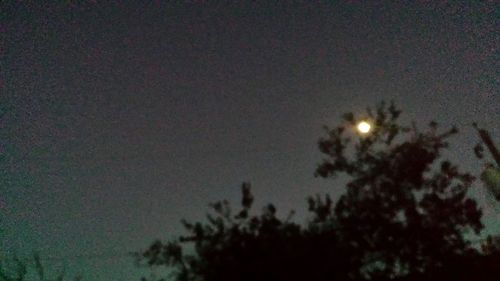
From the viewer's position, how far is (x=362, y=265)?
20938 millimetres

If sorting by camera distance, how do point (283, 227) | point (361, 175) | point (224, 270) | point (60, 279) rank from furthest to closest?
point (60, 279) → point (361, 175) → point (283, 227) → point (224, 270)

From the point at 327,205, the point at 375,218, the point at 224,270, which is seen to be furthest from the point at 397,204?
the point at 224,270

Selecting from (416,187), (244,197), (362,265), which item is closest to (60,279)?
(244,197)

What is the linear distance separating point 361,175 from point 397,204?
211 cm

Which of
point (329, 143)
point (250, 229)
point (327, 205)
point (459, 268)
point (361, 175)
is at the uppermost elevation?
point (329, 143)

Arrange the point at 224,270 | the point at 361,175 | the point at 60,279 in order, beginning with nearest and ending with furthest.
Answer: the point at 224,270 < the point at 361,175 < the point at 60,279

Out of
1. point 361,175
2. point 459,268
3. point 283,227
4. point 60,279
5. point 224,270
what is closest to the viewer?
point 224,270

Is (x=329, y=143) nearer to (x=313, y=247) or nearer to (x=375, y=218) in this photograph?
(x=375, y=218)

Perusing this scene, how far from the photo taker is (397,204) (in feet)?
73.8

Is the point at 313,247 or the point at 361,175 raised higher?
the point at 361,175

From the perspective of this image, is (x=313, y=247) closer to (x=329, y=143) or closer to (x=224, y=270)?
(x=224, y=270)

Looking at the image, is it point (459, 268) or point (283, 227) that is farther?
point (459, 268)

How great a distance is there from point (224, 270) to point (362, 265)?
20.6 feet

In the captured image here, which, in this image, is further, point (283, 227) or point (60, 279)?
point (60, 279)
